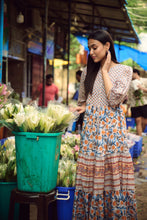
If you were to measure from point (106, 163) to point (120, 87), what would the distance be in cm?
71

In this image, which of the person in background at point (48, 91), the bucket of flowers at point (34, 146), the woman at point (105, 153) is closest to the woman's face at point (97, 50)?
the woman at point (105, 153)

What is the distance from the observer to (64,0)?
9141 millimetres

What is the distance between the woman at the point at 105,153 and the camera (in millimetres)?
2566

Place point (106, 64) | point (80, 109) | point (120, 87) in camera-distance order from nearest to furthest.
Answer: point (120, 87) → point (106, 64) → point (80, 109)

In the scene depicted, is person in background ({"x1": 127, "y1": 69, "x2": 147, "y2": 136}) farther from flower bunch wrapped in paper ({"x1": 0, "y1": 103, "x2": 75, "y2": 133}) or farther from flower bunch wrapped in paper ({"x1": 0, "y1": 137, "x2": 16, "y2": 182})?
flower bunch wrapped in paper ({"x1": 0, "y1": 103, "x2": 75, "y2": 133})

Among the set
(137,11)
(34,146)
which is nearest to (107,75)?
(34,146)

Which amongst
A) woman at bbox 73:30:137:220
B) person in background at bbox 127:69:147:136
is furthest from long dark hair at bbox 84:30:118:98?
person in background at bbox 127:69:147:136

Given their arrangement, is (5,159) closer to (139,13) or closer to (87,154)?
(87,154)

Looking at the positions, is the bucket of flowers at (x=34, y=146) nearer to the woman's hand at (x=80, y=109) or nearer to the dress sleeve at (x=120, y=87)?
the woman's hand at (x=80, y=109)

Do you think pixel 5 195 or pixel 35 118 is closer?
pixel 35 118

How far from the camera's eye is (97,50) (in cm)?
264

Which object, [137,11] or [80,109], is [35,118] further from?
[137,11]

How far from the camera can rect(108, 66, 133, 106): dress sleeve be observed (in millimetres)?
2541

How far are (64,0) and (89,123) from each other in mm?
7442
